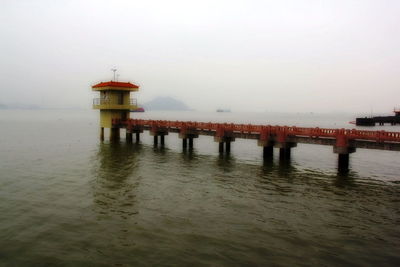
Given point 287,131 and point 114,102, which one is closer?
point 287,131

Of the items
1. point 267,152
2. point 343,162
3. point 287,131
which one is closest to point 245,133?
point 267,152

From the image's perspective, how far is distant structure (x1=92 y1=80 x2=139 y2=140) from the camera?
137ft

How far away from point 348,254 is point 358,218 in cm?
413

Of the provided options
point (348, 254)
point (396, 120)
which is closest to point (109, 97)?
point (348, 254)

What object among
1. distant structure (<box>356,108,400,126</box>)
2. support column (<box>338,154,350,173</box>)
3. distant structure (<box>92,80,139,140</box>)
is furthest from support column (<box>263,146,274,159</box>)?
distant structure (<box>356,108,400,126</box>)

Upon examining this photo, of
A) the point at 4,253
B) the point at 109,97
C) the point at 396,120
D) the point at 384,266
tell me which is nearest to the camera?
the point at 384,266

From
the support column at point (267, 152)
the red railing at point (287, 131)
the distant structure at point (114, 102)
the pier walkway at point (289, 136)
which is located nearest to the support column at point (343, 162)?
the pier walkway at point (289, 136)

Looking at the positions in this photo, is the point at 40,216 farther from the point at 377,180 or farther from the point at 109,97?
the point at 109,97

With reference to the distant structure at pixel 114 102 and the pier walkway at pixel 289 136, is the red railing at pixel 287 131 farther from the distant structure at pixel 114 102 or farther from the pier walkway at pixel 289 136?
the distant structure at pixel 114 102

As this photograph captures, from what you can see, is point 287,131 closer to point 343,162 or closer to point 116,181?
point 343,162

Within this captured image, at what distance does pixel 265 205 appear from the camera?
648 inches

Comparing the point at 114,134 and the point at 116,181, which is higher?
the point at 114,134

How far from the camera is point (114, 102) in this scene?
42156mm

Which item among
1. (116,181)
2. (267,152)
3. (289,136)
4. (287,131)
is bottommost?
(116,181)
